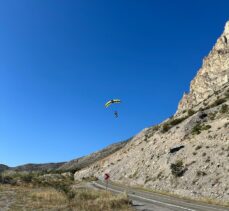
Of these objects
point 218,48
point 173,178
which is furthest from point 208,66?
point 173,178

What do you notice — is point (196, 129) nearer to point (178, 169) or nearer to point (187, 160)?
point (187, 160)

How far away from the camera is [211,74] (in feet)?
456

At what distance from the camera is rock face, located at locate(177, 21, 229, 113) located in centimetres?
13250

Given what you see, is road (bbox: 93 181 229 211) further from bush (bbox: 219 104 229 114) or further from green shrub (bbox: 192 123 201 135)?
bush (bbox: 219 104 229 114)

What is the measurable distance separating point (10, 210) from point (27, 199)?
598 cm

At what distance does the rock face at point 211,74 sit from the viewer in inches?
5217

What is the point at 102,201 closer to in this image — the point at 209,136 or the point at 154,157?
the point at 209,136

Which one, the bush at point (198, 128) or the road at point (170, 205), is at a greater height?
the bush at point (198, 128)

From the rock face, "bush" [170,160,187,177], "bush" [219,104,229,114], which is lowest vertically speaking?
"bush" [170,160,187,177]

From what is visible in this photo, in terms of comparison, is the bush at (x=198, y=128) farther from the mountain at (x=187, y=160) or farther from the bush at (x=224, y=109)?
the bush at (x=224, y=109)

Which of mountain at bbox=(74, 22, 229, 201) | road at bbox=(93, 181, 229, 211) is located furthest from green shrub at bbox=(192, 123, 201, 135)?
road at bbox=(93, 181, 229, 211)

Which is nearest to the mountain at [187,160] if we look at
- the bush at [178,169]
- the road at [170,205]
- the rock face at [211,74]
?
the bush at [178,169]

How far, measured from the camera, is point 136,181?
60500 millimetres

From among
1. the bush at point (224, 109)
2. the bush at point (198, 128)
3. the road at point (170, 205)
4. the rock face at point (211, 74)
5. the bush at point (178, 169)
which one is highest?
the rock face at point (211, 74)
